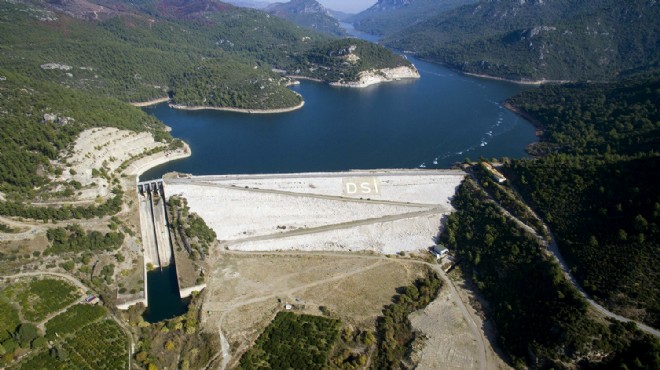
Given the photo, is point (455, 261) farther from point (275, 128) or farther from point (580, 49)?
point (580, 49)

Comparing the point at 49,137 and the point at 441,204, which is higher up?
the point at 49,137

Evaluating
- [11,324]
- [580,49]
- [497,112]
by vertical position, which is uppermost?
[580,49]

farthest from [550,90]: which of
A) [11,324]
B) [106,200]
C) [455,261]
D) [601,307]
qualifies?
[11,324]

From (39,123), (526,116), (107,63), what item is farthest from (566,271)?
(107,63)

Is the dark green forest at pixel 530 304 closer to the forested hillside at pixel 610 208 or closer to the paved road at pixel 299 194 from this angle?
the forested hillside at pixel 610 208

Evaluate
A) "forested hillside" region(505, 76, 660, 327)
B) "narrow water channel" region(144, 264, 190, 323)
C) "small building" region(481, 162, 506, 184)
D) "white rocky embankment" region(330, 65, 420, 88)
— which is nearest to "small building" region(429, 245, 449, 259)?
"forested hillside" region(505, 76, 660, 327)

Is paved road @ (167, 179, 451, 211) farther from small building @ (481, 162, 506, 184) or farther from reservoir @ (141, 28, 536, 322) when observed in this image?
reservoir @ (141, 28, 536, 322)
